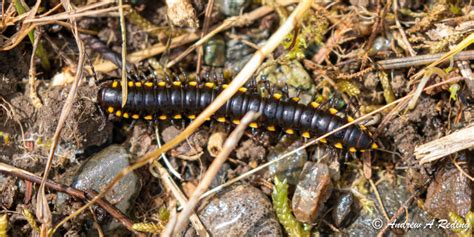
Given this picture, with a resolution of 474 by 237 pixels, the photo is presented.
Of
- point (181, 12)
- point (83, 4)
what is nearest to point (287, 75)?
point (181, 12)

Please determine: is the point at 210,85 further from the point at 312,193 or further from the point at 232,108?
the point at 312,193

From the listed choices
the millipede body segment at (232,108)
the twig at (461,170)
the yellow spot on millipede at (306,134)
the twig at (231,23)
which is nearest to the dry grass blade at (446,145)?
the twig at (461,170)

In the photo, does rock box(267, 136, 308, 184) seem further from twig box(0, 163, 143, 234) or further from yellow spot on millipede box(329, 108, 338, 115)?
twig box(0, 163, 143, 234)

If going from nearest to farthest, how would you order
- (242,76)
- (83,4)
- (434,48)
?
(242,76) < (434,48) < (83,4)

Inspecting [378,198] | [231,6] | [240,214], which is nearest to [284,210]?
[240,214]

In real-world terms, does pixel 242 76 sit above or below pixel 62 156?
above

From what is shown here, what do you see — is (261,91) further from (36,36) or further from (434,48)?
(36,36)
